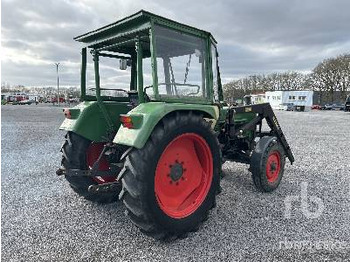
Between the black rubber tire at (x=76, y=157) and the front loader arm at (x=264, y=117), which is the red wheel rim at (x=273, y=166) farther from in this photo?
the black rubber tire at (x=76, y=157)

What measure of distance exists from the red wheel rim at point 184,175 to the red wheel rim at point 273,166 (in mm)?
1629

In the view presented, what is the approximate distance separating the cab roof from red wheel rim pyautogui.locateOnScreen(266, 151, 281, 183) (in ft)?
7.09

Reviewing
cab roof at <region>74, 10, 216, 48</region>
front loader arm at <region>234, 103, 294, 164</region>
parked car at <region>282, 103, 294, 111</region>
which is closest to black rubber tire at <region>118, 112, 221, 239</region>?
cab roof at <region>74, 10, 216, 48</region>

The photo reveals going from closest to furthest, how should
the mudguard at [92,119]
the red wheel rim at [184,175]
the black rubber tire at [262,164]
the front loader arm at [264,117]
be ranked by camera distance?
the red wheel rim at [184,175]
the mudguard at [92,119]
the black rubber tire at [262,164]
the front loader arm at [264,117]

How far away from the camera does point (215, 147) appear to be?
361 cm

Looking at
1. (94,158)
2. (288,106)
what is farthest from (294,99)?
(94,158)

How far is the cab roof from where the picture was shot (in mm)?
3189

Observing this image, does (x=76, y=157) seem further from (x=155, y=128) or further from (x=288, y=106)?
(x=288, y=106)

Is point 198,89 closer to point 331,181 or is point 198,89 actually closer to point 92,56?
point 92,56

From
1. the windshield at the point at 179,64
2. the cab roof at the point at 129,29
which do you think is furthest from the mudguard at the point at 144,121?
the cab roof at the point at 129,29

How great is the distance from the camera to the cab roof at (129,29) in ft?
10.5

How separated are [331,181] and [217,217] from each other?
112 inches

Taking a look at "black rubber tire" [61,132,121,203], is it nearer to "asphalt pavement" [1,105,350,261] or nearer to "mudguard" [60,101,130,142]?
"mudguard" [60,101,130,142]

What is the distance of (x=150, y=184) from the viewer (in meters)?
2.99
